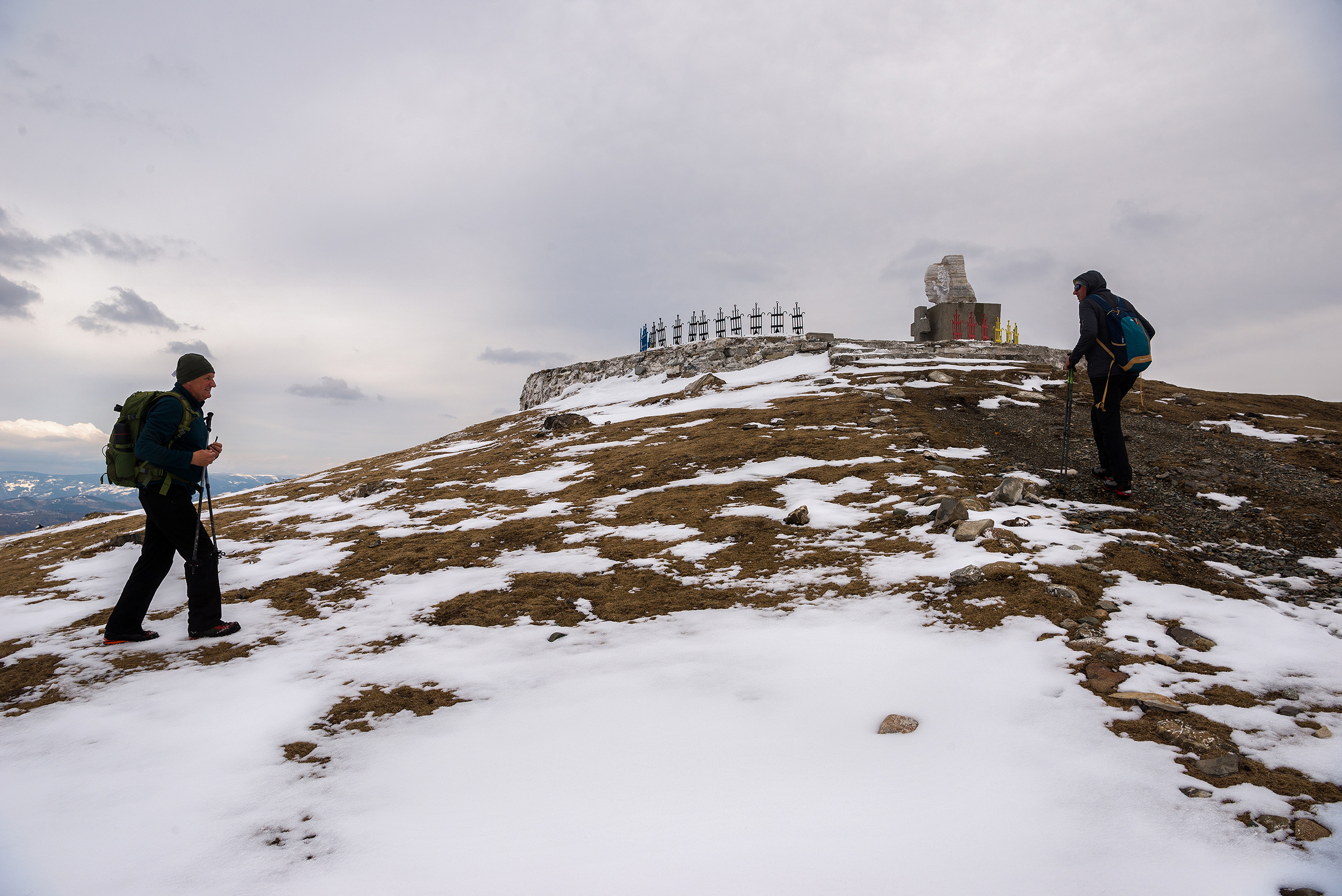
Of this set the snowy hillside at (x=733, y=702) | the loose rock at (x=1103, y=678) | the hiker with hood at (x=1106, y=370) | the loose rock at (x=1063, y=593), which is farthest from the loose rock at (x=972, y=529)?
the hiker with hood at (x=1106, y=370)

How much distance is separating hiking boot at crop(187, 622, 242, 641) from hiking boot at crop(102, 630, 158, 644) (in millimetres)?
293

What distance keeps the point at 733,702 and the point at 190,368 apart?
580cm

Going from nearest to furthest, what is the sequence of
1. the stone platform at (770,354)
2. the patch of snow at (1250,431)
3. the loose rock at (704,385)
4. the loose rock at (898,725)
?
the loose rock at (898,725) → the patch of snow at (1250,431) → the loose rock at (704,385) → the stone platform at (770,354)

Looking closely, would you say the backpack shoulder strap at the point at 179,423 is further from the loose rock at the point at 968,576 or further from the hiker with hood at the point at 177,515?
the loose rock at the point at 968,576

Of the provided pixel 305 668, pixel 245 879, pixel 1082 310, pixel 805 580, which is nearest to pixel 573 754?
pixel 245 879

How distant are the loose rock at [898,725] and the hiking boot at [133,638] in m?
6.47

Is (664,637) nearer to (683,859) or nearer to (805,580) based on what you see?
(805,580)

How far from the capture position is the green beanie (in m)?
6.05

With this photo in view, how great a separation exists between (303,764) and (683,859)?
97.1 inches

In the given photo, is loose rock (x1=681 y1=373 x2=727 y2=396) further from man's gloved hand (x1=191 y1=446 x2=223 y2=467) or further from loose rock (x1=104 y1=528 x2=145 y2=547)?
man's gloved hand (x1=191 y1=446 x2=223 y2=467)

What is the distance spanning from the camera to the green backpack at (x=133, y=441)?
229 inches

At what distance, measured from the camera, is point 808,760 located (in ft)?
11.7

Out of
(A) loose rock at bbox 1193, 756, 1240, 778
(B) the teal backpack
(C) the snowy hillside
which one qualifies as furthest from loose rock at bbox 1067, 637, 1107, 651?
(B) the teal backpack

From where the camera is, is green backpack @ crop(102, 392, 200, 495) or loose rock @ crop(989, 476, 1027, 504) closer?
green backpack @ crop(102, 392, 200, 495)
